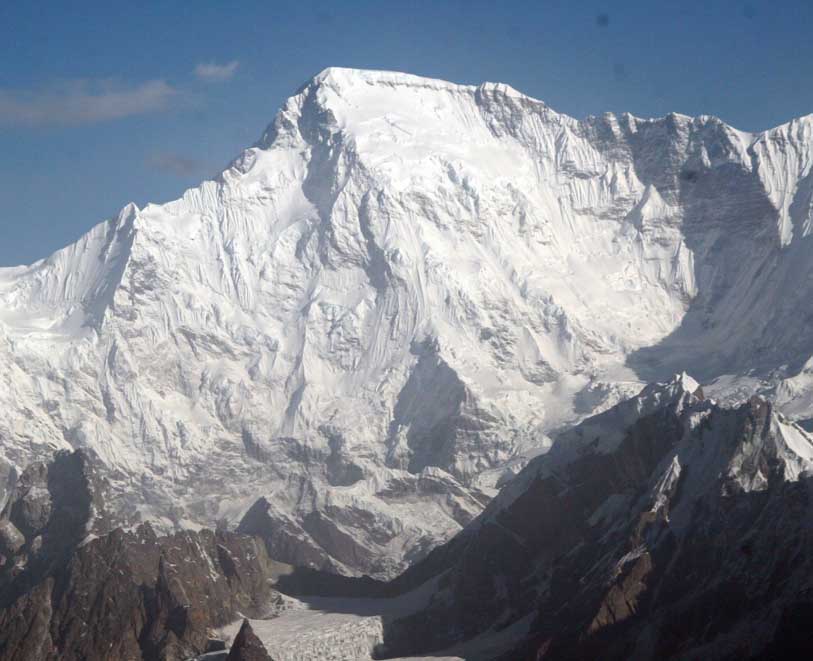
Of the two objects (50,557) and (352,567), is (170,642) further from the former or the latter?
(352,567)

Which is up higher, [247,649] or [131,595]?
[131,595]

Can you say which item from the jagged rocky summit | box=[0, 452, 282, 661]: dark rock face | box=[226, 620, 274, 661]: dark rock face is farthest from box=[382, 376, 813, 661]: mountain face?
box=[0, 452, 282, 661]: dark rock face

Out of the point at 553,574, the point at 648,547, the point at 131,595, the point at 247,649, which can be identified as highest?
the point at 131,595

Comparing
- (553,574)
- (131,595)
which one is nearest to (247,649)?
(553,574)

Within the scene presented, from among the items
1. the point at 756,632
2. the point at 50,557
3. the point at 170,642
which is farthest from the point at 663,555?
the point at 50,557

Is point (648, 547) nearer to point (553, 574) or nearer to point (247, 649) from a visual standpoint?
point (553, 574)
